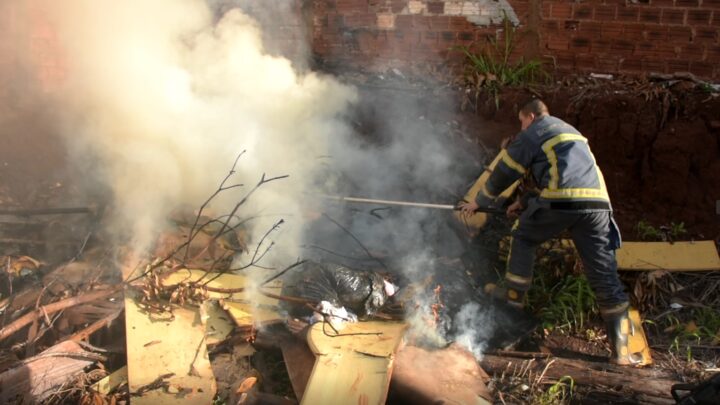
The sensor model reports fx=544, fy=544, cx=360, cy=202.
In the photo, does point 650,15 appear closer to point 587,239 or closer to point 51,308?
point 587,239

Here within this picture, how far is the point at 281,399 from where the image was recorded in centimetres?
352

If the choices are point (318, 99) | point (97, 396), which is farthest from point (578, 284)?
point (97, 396)

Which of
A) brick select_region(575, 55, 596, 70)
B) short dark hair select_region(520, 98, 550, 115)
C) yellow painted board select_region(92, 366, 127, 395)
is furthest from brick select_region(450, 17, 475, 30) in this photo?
yellow painted board select_region(92, 366, 127, 395)

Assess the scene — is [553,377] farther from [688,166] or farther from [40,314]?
[40,314]

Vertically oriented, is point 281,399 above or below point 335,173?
below

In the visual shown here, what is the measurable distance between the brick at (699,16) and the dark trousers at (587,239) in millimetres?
2710

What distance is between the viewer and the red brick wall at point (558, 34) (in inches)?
214

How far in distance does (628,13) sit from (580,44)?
516 mm

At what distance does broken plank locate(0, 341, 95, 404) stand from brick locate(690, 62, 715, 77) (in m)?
6.04

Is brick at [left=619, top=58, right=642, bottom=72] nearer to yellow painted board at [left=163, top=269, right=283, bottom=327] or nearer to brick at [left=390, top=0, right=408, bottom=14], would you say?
brick at [left=390, top=0, right=408, bottom=14]

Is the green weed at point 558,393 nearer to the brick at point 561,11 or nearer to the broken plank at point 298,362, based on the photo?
the broken plank at point 298,362

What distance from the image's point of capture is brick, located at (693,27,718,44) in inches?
212

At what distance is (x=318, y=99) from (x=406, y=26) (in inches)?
50.8

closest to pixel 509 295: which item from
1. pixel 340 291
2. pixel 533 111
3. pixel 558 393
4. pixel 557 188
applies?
pixel 558 393
